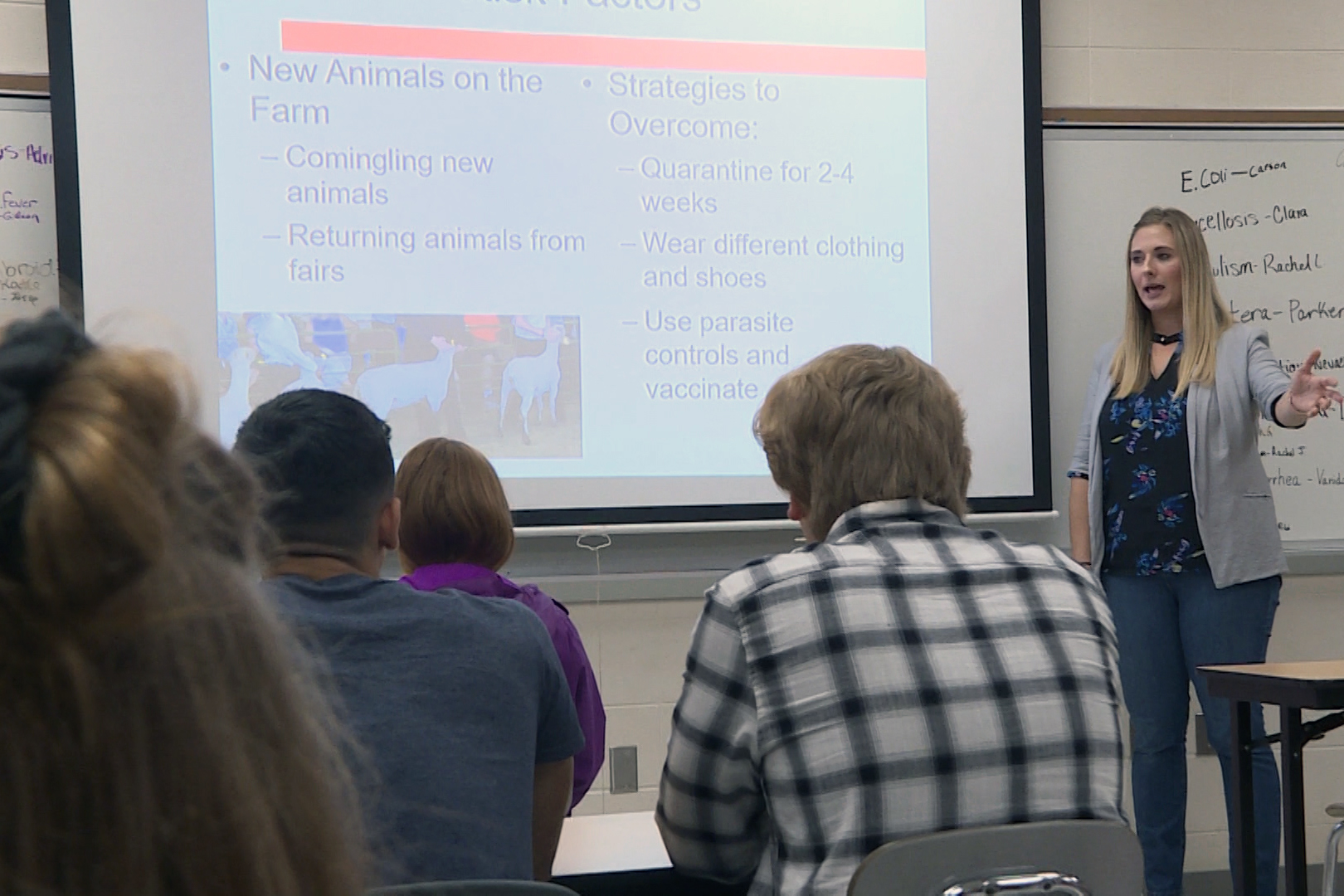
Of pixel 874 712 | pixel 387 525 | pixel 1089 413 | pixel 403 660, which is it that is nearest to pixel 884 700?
pixel 874 712

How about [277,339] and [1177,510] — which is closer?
[277,339]

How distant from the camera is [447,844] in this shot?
134 cm

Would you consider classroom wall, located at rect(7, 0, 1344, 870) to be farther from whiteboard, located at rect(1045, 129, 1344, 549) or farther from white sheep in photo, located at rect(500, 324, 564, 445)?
white sheep in photo, located at rect(500, 324, 564, 445)

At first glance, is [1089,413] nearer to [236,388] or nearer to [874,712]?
[236,388]

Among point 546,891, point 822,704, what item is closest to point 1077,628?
point 822,704

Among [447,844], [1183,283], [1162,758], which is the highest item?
[1183,283]

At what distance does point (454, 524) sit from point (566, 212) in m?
1.52

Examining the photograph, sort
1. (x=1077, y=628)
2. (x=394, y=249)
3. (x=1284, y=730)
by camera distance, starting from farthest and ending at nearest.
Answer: (x=394, y=249), (x=1284, y=730), (x=1077, y=628)

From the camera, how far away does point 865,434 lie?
5.10 feet

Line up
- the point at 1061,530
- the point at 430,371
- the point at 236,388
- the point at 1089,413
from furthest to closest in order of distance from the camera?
the point at 1061,530
the point at 1089,413
the point at 430,371
the point at 236,388

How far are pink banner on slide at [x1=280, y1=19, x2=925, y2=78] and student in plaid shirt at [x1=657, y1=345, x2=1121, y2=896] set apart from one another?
217cm

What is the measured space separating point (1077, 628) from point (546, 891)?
2.30 feet

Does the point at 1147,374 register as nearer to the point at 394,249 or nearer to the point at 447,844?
the point at 394,249

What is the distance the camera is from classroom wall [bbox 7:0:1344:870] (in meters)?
3.45
